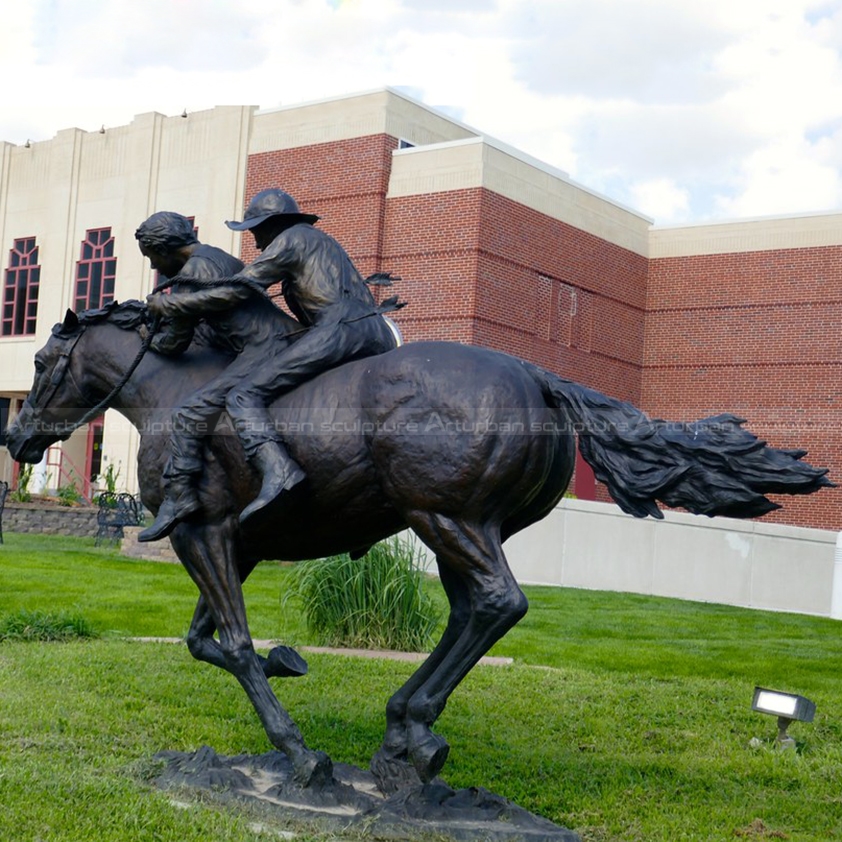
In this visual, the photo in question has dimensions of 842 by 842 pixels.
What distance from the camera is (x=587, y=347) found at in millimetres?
28109

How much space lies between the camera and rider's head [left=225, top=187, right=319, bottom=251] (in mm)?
5562

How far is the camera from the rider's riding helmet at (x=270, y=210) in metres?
5.56

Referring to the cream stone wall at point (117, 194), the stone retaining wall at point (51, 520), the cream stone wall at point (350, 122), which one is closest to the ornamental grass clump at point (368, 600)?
the stone retaining wall at point (51, 520)

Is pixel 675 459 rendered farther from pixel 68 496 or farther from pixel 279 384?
pixel 68 496

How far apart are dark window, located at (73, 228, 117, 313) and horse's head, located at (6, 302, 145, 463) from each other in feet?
81.8

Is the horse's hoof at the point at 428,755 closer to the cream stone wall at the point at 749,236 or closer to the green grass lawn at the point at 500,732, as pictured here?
the green grass lawn at the point at 500,732

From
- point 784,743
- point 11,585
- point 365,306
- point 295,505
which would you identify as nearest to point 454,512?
point 295,505

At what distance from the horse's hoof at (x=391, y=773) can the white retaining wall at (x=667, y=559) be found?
14520 mm

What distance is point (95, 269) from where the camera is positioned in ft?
101

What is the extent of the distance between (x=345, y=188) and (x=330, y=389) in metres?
21.3

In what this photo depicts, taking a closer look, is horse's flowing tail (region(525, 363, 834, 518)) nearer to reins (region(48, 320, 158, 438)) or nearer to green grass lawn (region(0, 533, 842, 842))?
green grass lawn (region(0, 533, 842, 842))

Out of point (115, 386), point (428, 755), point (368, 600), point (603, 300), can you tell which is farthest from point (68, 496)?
point (428, 755)

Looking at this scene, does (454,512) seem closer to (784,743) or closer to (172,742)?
(172,742)

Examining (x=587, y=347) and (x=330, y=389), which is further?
(x=587, y=347)
